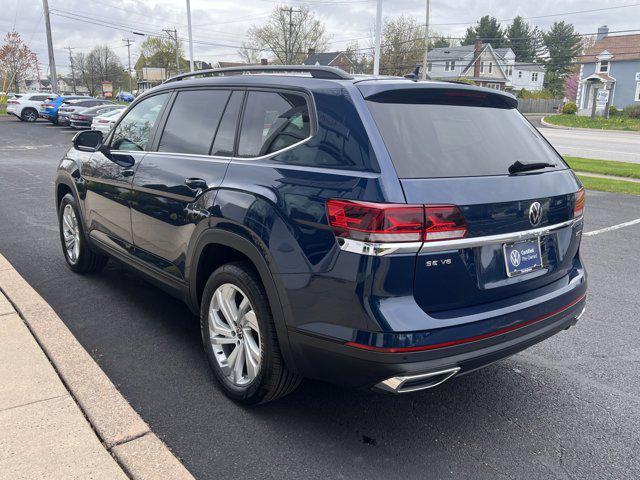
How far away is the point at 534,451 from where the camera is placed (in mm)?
2887

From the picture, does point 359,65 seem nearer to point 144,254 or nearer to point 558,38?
point 558,38

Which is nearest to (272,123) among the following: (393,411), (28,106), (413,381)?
(413,381)

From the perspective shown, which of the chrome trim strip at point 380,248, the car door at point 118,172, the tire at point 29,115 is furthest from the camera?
A: the tire at point 29,115

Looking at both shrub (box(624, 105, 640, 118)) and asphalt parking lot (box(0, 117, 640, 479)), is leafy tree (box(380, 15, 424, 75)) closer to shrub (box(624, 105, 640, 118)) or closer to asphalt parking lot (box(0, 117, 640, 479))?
shrub (box(624, 105, 640, 118))

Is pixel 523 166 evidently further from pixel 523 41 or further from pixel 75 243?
pixel 523 41

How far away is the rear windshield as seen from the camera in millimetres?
2639

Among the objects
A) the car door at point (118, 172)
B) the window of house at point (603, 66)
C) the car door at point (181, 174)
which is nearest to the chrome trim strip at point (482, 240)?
the car door at point (181, 174)

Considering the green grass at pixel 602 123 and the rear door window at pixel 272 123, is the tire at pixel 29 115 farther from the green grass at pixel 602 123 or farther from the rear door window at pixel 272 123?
the rear door window at pixel 272 123

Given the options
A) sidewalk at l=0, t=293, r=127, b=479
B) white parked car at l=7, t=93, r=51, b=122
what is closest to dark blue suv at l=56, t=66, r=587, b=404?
sidewalk at l=0, t=293, r=127, b=479

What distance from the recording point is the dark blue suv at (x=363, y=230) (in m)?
2.47

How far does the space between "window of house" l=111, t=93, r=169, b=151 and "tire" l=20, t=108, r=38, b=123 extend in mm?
35552

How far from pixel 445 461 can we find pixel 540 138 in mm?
1956

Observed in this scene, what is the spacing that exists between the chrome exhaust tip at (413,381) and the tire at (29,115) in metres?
38.7

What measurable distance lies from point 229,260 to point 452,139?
147cm
